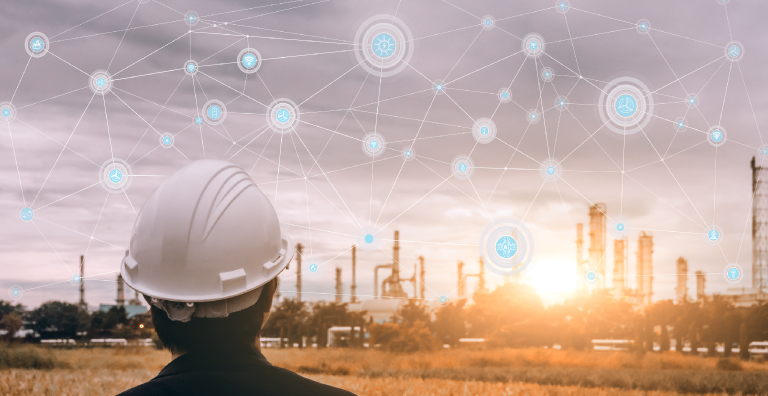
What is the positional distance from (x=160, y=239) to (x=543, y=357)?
67.2 ft

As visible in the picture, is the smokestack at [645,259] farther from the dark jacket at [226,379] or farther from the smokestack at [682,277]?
the dark jacket at [226,379]

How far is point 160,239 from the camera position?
8.00 ft

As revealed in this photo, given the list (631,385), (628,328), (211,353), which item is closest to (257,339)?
(211,353)

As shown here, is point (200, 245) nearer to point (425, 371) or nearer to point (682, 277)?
point (425, 371)

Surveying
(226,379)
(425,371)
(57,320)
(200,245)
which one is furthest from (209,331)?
(57,320)

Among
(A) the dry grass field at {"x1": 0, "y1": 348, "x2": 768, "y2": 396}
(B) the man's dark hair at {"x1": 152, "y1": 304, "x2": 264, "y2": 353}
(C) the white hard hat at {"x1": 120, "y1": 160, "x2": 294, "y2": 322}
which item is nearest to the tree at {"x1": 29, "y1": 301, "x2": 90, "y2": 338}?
(A) the dry grass field at {"x1": 0, "y1": 348, "x2": 768, "y2": 396}

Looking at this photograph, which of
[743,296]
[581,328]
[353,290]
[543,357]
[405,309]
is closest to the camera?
[543,357]

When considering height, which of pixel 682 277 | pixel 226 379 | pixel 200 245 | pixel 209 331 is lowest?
pixel 682 277

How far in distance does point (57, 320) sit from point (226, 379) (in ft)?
152

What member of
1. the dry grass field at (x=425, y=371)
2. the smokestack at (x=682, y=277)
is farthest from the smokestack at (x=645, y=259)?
the dry grass field at (x=425, y=371)

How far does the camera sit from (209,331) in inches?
88.7

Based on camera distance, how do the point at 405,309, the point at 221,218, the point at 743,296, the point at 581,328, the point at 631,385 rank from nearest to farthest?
the point at 221,218 < the point at 631,385 < the point at 581,328 < the point at 405,309 < the point at 743,296

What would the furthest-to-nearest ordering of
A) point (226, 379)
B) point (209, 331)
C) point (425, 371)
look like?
point (425, 371), point (209, 331), point (226, 379)

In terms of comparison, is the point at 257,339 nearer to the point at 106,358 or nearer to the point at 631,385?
the point at 631,385
